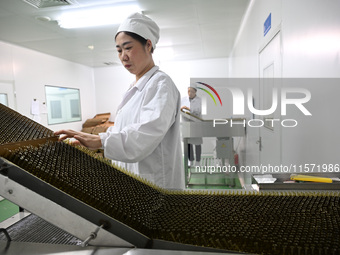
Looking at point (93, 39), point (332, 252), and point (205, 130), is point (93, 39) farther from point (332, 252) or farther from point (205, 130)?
point (332, 252)

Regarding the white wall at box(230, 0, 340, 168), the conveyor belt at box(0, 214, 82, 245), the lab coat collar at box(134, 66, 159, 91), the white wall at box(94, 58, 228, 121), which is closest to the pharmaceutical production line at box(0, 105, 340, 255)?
the conveyor belt at box(0, 214, 82, 245)

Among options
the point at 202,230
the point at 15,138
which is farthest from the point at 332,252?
the point at 15,138

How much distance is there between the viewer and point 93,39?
4.78m

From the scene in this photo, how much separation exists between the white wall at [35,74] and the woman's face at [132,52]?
4.17 m

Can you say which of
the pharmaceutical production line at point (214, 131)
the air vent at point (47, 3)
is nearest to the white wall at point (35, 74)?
the air vent at point (47, 3)

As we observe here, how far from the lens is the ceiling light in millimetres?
3398

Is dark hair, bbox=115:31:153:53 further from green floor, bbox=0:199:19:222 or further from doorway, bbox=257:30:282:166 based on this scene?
green floor, bbox=0:199:19:222

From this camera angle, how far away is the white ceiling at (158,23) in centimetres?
332

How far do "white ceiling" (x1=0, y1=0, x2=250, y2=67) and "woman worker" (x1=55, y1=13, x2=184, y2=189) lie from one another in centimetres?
229

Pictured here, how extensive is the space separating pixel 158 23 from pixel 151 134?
3466 millimetres

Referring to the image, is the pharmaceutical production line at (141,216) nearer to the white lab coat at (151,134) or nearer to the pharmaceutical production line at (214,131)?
the white lab coat at (151,134)

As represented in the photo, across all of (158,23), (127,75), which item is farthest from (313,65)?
(127,75)

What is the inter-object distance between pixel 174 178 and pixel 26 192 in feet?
2.57

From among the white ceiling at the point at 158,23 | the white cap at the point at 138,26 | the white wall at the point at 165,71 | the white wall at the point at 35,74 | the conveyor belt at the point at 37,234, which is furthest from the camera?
the white wall at the point at 165,71
